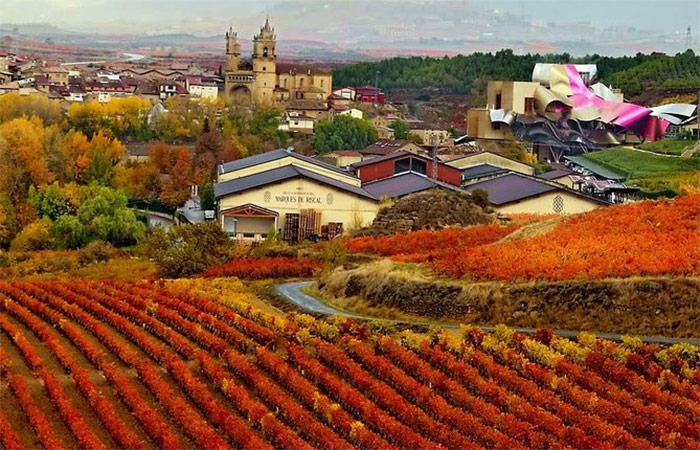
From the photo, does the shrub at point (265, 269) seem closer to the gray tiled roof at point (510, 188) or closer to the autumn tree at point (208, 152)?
the gray tiled roof at point (510, 188)

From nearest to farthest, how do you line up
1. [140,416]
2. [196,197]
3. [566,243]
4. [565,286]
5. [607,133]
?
[140,416] → [565,286] → [566,243] → [196,197] → [607,133]

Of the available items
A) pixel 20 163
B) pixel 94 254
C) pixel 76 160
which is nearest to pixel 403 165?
pixel 20 163

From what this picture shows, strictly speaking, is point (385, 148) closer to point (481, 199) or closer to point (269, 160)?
point (269, 160)

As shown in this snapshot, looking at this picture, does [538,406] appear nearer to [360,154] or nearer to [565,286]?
[565,286]

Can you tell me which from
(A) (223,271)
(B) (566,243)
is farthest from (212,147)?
(B) (566,243)

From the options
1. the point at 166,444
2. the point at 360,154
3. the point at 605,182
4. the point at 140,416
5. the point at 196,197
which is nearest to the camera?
the point at 166,444

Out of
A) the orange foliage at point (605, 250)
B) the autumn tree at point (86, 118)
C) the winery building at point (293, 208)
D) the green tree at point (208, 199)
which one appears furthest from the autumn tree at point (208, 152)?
the orange foliage at point (605, 250)
